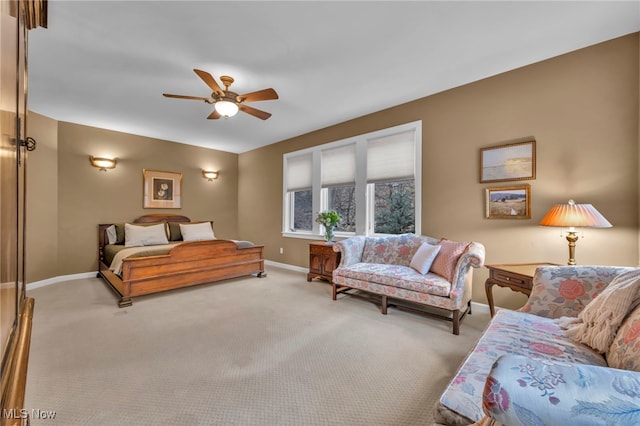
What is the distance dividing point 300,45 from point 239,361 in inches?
110

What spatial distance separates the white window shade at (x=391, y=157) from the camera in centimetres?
370

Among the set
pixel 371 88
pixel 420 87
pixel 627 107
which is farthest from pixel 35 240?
pixel 627 107

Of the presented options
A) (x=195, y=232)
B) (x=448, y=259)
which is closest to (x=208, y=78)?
(x=448, y=259)

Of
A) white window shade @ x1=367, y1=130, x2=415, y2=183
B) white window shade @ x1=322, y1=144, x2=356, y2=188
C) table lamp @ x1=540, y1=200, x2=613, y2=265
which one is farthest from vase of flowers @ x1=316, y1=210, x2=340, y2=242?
table lamp @ x1=540, y1=200, x2=613, y2=265

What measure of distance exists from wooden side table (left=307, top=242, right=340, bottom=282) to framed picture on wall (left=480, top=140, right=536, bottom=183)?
224 centimetres

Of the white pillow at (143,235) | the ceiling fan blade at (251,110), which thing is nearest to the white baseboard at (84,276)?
the white pillow at (143,235)

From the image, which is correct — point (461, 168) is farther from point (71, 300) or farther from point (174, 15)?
point (71, 300)

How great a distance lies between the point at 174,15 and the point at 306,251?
3864 mm

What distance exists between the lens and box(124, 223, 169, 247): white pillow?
4.42m

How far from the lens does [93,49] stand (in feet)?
8.07

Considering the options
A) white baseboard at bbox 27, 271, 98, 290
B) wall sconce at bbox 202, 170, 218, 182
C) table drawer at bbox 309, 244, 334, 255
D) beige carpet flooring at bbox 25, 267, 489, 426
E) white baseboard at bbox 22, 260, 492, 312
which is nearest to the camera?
beige carpet flooring at bbox 25, 267, 489, 426

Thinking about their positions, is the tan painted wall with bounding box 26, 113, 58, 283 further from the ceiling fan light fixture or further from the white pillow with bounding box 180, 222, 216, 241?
the ceiling fan light fixture

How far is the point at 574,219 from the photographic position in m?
2.17

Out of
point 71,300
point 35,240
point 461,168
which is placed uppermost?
point 461,168
